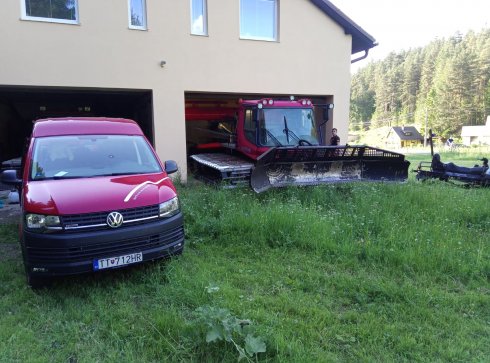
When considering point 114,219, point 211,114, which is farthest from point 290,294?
point 211,114

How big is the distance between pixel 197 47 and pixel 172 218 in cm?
780

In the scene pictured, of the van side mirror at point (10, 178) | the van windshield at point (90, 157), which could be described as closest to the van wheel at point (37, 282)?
the van windshield at point (90, 157)

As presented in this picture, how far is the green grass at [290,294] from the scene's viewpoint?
317 cm

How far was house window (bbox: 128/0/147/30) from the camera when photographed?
10328 mm

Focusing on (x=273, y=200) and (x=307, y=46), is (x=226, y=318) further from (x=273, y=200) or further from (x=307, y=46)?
(x=307, y=46)

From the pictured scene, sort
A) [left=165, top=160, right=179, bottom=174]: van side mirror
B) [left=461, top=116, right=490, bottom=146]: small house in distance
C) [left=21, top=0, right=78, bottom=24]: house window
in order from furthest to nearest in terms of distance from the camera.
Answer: [left=461, top=116, right=490, bottom=146]: small house in distance
[left=21, top=0, right=78, bottom=24]: house window
[left=165, top=160, right=179, bottom=174]: van side mirror

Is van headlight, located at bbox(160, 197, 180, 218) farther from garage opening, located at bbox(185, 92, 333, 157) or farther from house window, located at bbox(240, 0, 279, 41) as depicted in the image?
house window, located at bbox(240, 0, 279, 41)

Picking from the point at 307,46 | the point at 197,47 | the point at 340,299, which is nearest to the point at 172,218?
the point at 340,299

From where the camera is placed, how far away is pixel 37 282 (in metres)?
4.20

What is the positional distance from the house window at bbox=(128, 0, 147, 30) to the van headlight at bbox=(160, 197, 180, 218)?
7.46 m

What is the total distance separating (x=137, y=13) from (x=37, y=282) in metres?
8.56

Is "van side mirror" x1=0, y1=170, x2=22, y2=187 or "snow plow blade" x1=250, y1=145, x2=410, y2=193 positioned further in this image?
"snow plow blade" x1=250, y1=145, x2=410, y2=193

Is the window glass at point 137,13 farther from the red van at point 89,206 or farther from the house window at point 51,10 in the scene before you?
the red van at point 89,206

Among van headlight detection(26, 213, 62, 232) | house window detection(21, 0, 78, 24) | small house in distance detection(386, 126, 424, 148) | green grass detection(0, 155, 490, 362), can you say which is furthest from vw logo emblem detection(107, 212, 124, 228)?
small house in distance detection(386, 126, 424, 148)
